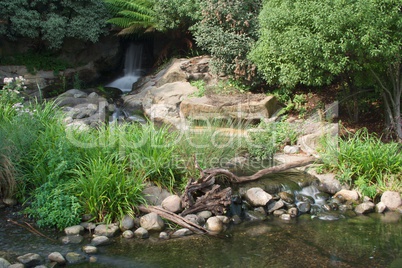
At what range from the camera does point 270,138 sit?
9.33 metres

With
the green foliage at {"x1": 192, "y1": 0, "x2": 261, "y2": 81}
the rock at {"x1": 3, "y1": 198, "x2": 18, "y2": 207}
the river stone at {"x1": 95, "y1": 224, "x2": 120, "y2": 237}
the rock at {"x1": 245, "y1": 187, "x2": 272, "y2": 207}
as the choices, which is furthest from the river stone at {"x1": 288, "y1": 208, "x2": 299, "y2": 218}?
the green foliage at {"x1": 192, "y1": 0, "x2": 261, "y2": 81}

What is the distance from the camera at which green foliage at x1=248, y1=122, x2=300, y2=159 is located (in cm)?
875

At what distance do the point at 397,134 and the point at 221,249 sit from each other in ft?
16.5

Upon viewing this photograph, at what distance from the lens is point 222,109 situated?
10492mm

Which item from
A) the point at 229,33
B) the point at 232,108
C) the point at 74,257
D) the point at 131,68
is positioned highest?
the point at 229,33

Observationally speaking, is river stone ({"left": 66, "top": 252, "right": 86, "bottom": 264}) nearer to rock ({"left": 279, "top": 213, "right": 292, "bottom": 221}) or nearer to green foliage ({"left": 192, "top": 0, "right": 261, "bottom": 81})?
rock ({"left": 279, "top": 213, "right": 292, "bottom": 221})

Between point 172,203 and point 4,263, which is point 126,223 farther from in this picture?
point 4,263

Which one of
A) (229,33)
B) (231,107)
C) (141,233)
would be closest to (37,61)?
(229,33)

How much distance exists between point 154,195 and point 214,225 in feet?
3.57

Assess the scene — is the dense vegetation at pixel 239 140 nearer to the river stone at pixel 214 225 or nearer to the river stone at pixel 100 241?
the river stone at pixel 100 241

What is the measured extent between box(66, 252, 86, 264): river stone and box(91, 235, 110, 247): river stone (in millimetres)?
342

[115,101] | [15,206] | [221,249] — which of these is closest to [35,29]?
[115,101]

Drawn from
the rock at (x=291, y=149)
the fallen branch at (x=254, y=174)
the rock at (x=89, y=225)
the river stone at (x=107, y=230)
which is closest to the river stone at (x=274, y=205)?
the fallen branch at (x=254, y=174)

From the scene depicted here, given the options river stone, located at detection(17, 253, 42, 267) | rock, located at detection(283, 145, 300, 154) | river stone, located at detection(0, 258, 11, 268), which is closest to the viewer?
river stone, located at detection(0, 258, 11, 268)
